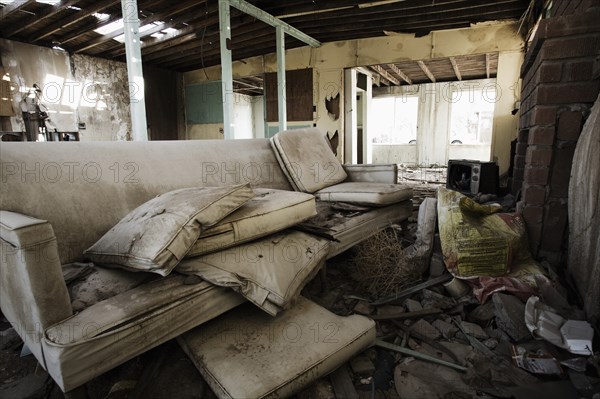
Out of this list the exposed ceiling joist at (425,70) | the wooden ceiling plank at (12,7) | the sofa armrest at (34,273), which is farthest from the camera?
the exposed ceiling joist at (425,70)

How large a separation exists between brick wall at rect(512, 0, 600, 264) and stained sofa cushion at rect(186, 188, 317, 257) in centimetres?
125

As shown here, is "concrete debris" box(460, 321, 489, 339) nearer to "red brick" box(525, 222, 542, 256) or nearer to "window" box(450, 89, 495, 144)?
"red brick" box(525, 222, 542, 256)

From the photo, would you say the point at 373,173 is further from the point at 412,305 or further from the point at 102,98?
the point at 102,98

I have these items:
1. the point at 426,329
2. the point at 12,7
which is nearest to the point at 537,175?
the point at 426,329

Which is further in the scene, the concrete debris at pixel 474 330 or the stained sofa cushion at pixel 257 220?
the concrete debris at pixel 474 330

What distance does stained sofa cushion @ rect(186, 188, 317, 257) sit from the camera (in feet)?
4.28

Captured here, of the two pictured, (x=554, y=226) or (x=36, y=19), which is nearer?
(x=554, y=226)

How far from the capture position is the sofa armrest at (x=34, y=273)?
2.84 feet

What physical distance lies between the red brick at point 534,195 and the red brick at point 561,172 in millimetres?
44

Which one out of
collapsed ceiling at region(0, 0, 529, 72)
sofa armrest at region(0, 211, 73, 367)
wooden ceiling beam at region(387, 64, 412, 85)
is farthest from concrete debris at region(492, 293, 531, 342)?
wooden ceiling beam at region(387, 64, 412, 85)

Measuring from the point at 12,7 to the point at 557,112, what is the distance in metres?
6.60

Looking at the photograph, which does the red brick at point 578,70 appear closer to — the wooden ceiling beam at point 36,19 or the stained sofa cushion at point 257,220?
the stained sofa cushion at point 257,220

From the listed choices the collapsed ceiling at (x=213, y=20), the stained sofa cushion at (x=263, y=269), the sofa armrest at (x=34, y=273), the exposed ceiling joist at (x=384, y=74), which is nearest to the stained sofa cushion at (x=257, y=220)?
the stained sofa cushion at (x=263, y=269)

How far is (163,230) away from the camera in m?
1.12
